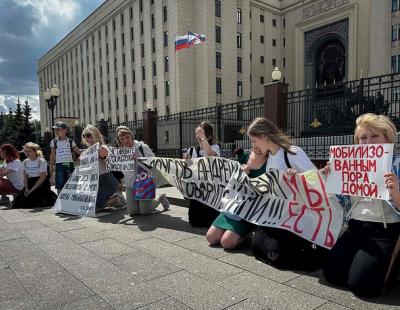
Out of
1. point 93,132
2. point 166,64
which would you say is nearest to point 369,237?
point 93,132

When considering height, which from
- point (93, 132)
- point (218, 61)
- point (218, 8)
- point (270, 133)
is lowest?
point (270, 133)

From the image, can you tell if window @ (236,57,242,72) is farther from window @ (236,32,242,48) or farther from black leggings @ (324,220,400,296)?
black leggings @ (324,220,400,296)

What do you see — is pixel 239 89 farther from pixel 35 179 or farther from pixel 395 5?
pixel 35 179

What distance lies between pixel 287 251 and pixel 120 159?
415 cm

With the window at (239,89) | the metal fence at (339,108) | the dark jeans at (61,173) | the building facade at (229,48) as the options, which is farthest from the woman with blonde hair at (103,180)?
the window at (239,89)

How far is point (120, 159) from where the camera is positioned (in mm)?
7023

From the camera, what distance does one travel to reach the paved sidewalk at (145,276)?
3133mm

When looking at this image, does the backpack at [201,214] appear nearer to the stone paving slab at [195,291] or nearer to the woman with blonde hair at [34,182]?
the stone paving slab at [195,291]

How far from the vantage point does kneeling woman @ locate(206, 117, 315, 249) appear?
13.9 feet

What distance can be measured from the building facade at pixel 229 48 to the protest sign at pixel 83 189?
32.9m

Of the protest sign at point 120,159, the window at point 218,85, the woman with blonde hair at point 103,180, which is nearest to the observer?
the protest sign at point 120,159

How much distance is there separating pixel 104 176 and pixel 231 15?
41.8 metres

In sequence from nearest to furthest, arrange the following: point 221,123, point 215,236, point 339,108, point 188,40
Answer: point 215,236
point 339,108
point 221,123
point 188,40

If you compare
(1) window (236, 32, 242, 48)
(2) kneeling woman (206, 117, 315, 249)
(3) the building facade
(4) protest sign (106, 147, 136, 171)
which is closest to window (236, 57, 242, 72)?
(3) the building facade
